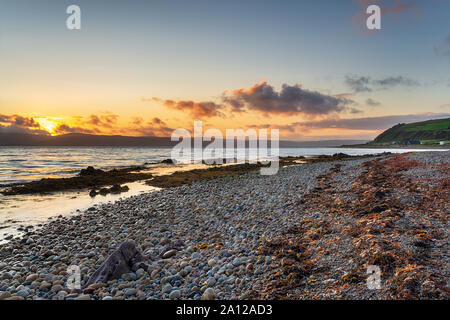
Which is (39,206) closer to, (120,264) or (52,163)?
(120,264)

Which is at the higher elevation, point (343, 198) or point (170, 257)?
point (343, 198)

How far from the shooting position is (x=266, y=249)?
7457mm

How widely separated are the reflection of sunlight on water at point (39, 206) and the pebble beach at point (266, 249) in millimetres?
2144

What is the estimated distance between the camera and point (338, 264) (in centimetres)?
581

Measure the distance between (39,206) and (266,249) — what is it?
18.8 meters

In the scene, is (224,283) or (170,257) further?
(170,257)

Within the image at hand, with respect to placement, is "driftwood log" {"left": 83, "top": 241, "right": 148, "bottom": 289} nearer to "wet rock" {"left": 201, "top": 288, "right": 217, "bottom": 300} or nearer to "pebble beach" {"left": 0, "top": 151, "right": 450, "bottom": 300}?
"pebble beach" {"left": 0, "top": 151, "right": 450, "bottom": 300}

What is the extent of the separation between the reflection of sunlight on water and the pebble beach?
2.14 metres

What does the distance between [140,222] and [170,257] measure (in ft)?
17.0

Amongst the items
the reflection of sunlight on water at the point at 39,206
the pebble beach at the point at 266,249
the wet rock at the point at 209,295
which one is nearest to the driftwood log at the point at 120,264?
the pebble beach at the point at 266,249

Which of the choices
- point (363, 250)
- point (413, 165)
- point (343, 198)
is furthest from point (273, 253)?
point (413, 165)

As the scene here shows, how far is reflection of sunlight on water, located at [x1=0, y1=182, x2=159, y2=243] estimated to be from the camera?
14.1 metres

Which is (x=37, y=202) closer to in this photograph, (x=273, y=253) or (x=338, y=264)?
(x=273, y=253)

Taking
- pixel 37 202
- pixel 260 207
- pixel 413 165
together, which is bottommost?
pixel 37 202
